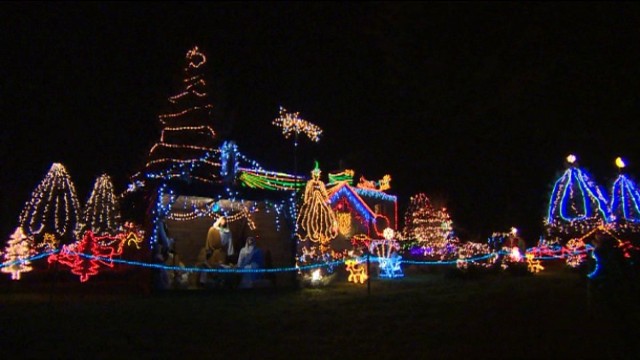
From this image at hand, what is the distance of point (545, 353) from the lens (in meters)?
6.21

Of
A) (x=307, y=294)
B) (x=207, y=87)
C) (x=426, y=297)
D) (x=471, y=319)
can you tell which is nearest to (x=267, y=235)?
(x=307, y=294)

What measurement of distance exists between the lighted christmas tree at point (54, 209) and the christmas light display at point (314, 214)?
12.0 meters

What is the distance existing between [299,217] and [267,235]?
3.83ft

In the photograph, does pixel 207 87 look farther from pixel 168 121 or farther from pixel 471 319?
pixel 471 319

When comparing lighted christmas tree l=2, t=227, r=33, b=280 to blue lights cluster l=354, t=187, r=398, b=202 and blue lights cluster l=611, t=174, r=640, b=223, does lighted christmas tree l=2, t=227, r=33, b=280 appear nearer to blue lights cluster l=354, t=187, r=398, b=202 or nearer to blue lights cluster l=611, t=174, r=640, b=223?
blue lights cluster l=354, t=187, r=398, b=202

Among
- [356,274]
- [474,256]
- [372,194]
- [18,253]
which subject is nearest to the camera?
[356,274]

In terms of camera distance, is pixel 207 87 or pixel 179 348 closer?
pixel 179 348

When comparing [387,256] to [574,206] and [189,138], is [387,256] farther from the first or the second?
[574,206]

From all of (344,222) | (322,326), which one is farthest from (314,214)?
(322,326)

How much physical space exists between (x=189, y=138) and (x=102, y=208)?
409 inches

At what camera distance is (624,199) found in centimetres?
2384

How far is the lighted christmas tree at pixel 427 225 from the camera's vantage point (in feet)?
83.8

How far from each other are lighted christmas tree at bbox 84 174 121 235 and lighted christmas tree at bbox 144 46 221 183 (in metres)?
8.58

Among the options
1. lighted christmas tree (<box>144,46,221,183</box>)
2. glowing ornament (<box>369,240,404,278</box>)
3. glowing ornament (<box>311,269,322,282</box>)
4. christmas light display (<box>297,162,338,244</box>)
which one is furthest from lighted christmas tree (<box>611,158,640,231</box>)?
lighted christmas tree (<box>144,46,221,183</box>)
